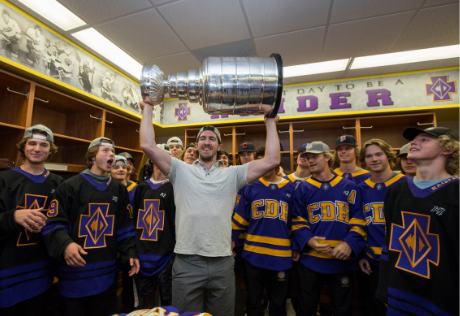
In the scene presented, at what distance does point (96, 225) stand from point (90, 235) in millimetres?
66

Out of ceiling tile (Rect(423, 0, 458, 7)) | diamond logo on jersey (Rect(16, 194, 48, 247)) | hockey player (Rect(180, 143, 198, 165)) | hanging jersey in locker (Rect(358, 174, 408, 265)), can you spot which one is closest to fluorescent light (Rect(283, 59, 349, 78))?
ceiling tile (Rect(423, 0, 458, 7))

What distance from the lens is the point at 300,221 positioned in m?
1.72

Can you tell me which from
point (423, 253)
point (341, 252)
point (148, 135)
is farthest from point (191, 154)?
point (423, 253)

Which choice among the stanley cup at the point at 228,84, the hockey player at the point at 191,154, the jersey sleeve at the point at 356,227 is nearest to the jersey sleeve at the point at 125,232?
the hockey player at the point at 191,154

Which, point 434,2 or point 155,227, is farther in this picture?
point 434,2

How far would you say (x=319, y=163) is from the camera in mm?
1831

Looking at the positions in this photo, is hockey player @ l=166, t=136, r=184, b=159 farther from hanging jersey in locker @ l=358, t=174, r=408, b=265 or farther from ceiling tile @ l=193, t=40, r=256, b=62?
hanging jersey in locker @ l=358, t=174, r=408, b=265

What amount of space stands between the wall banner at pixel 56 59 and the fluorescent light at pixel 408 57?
3346 millimetres

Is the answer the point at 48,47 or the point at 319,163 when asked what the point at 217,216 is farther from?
the point at 48,47

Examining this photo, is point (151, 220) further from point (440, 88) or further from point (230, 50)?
point (440, 88)

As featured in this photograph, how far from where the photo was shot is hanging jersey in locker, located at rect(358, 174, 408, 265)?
154 cm

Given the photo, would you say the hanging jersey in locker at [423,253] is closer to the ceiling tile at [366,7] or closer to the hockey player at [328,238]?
the hockey player at [328,238]

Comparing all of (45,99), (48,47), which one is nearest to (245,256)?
(45,99)

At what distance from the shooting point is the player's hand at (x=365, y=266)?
157cm
